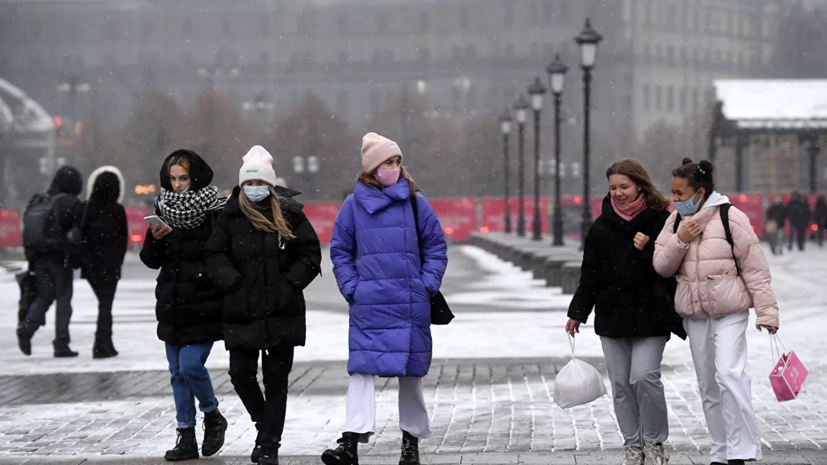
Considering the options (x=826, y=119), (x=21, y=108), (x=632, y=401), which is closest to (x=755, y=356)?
(x=632, y=401)

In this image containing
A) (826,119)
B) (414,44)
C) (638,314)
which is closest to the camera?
(638,314)

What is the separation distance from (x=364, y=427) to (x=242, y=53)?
137270 millimetres

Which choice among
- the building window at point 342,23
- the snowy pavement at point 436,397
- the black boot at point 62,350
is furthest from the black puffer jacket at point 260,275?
the building window at point 342,23

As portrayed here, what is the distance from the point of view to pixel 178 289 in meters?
7.09

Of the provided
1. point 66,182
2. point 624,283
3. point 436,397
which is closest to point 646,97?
point 66,182

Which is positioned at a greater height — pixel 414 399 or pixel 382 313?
pixel 382 313

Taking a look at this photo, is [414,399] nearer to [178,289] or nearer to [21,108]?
[178,289]

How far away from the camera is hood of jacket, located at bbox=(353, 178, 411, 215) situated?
264 inches

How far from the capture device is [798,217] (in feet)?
127

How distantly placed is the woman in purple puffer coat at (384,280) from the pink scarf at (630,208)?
2.83ft

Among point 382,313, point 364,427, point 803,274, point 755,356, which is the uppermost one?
point 382,313

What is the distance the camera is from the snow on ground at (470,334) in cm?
1188

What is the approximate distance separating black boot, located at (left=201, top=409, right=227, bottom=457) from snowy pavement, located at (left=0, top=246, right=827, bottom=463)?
11 centimetres

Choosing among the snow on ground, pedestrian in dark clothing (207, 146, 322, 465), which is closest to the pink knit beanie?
pedestrian in dark clothing (207, 146, 322, 465)
